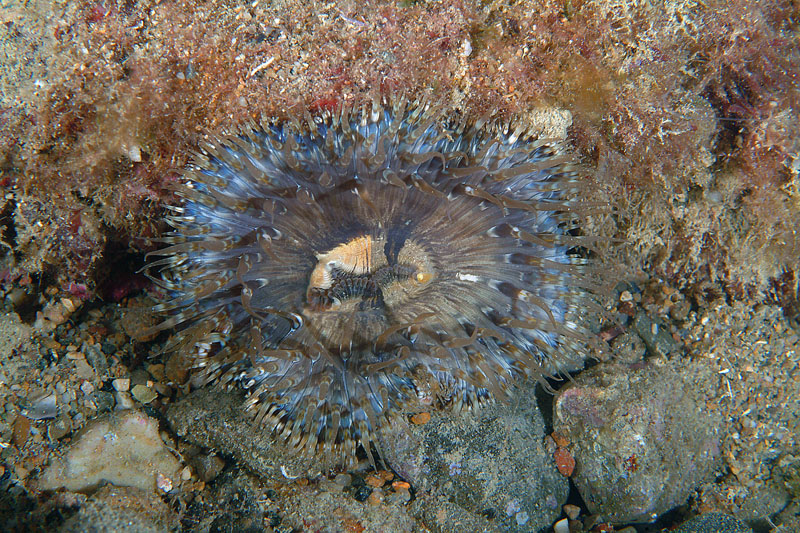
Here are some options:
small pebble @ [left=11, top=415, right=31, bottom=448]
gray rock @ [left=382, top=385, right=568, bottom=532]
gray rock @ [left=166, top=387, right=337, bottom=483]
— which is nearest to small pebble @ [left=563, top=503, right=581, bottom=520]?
gray rock @ [left=382, top=385, right=568, bottom=532]

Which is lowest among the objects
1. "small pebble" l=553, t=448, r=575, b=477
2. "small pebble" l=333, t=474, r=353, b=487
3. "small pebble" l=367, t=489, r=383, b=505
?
"small pebble" l=367, t=489, r=383, b=505

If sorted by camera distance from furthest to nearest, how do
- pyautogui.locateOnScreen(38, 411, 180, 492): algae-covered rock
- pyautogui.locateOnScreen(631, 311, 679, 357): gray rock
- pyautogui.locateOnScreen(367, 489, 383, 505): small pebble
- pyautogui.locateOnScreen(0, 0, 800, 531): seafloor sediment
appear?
pyautogui.locateOnScreen(631, 311, 679, 357): gray rock
pyautogui.locateOnScreen(367, 489, 383, 505): small pebble
pyautogui.locateOnScreen(38, 411, 180, 492): algae-covered rock
pyautogui.locateOnScreen(0, 0, 800, 531): seafloor sediment

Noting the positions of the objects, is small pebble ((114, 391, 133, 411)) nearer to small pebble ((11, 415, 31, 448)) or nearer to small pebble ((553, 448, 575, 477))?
small pebble ((11, 415, 31, 448))

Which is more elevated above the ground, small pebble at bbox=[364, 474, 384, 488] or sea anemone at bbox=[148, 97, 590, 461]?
sea anemone at bbox=[148, 97, 590, 461]

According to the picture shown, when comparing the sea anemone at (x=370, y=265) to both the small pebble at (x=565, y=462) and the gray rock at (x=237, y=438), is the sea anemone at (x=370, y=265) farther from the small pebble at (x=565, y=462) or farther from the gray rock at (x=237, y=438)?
the small pebble at (x=565, y=462)

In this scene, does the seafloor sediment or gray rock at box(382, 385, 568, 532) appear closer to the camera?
the seafloor sediment

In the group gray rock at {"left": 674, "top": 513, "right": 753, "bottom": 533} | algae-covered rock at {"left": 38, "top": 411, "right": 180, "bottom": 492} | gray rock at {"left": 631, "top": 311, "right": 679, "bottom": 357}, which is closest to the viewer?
algae-covered rock at {"left": 38, "top": 411, "right": 180, "bottom": 492}

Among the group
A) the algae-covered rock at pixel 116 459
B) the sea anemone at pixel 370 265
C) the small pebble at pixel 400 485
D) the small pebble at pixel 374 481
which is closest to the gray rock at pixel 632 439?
the sea anemone at pixel 370 265

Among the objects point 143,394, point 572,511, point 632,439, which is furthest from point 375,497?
point 632,439
